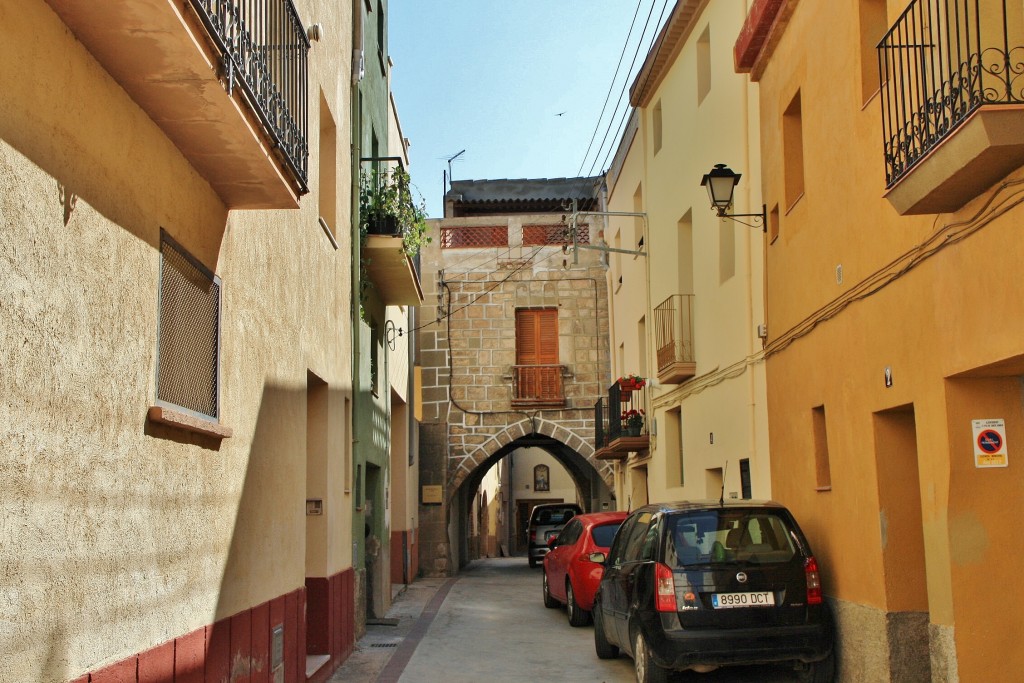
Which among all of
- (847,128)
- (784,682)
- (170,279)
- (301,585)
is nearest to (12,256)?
(170,279)

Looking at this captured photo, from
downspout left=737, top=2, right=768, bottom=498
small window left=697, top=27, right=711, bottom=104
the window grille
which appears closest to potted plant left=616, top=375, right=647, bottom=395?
small window left=697, top=27, right=711, bottom=104

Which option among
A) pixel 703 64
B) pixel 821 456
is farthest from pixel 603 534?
pixel 703 64

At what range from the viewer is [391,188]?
14.4m

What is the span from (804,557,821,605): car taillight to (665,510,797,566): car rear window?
142 mm

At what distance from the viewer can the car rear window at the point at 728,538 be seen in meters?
8.80

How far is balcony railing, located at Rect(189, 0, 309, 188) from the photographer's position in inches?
209

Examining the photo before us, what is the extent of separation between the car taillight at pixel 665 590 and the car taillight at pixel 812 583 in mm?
1067

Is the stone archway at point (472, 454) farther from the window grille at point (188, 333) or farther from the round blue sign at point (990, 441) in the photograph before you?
the window grille at point (188, 333)

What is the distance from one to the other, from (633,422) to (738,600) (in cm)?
1144

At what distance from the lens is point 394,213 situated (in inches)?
557

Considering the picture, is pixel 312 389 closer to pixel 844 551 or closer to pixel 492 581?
pixel 844 551

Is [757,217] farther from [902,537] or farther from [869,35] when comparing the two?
[902,537]

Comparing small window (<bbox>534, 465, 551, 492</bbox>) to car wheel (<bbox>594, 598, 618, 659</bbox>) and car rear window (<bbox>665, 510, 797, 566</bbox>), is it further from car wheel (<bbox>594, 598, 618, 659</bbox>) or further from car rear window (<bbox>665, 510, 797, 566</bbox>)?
car rear window (<bbox>665, 510, 797, 566</bbox>)

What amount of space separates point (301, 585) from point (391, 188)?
650cm
